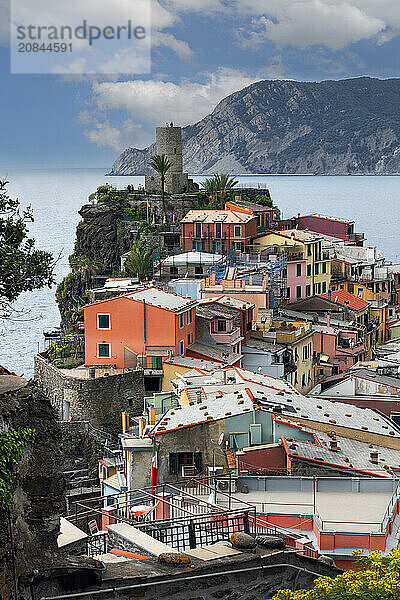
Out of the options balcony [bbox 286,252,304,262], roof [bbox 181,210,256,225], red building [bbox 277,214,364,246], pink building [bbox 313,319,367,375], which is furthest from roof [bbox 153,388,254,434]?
red building [bbox 277,214,364,246]

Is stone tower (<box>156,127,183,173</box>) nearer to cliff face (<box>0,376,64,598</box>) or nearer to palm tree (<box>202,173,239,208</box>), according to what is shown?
palm tree (<box>202,173,239,208</box>)

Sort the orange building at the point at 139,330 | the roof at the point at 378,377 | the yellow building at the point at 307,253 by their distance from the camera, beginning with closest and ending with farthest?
the roof at the point at 378,377 < the orange building at the point at 139,330 < the yellow building at the point at 307,253

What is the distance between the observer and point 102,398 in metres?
43.8

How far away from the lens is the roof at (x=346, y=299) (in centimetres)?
6506

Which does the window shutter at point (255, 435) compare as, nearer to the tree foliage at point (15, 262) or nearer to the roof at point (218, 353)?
the tree foliage at point (15, 262)

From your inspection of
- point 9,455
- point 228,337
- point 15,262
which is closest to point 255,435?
point 15,262

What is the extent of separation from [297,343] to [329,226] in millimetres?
44856

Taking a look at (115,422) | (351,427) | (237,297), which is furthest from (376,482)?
(237,297)

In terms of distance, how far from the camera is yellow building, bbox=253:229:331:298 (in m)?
66.6

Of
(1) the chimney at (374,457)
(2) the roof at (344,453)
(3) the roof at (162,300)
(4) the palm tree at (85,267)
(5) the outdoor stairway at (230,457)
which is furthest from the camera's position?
(4) the palm tree at (85,267)

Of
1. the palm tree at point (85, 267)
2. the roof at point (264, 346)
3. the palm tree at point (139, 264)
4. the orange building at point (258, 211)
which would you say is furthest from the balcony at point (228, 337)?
the palm tree at point (85, 267)

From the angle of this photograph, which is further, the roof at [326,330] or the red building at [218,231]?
the red building at [218,231]

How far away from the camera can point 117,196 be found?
88.9 meters

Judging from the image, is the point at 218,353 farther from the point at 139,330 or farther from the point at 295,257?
the point at 295,257
